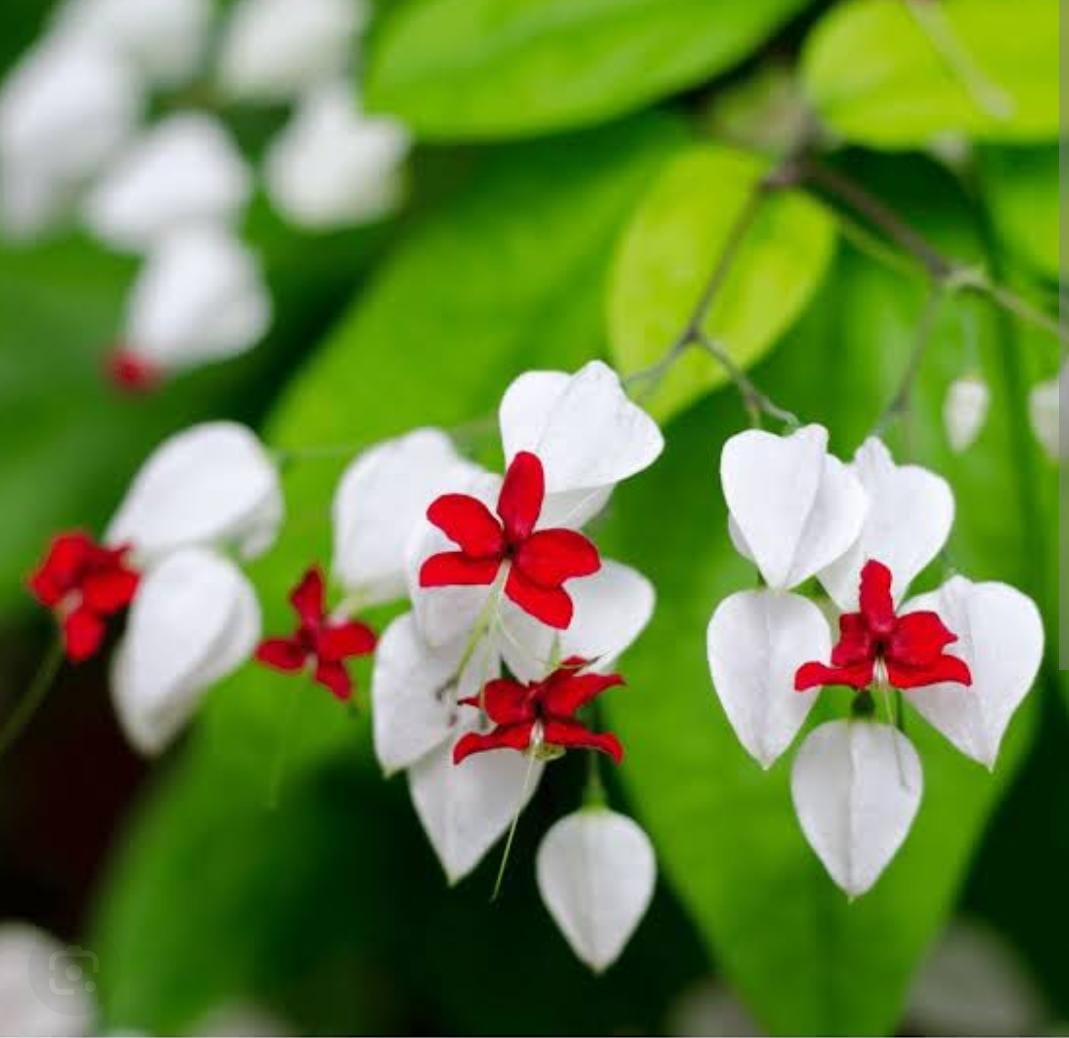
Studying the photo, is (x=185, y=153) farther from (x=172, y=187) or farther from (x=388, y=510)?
(x=388, y=510)

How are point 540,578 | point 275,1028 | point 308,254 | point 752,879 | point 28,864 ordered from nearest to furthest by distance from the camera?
point 540,578, point 752,879, point 308,254, point 275,1028, point 28,864

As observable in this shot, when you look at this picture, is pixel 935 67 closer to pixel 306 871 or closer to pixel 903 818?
pixel 903 818

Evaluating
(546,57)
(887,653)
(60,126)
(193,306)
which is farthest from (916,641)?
(60,126)

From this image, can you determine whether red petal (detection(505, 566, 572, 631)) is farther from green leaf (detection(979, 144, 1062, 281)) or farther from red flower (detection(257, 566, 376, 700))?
green leaf (detection(979, 144, 1062, 281))

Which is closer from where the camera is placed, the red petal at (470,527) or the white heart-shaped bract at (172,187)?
the red petal at (470,527)

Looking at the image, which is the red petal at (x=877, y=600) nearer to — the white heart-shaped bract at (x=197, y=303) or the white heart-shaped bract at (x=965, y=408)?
the white heart-shaped bract at (x=965, y=408)

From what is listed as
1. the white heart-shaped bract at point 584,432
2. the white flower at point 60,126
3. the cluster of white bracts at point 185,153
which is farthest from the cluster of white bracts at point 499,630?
the white flower at point 60,126

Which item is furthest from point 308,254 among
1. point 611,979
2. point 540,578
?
point 540,578

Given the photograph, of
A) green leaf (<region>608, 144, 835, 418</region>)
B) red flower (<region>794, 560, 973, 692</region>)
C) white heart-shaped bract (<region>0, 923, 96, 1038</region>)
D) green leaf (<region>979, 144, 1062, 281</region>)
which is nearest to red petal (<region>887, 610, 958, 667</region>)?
red flower (<region>794, 560, 973, 692</region>)
